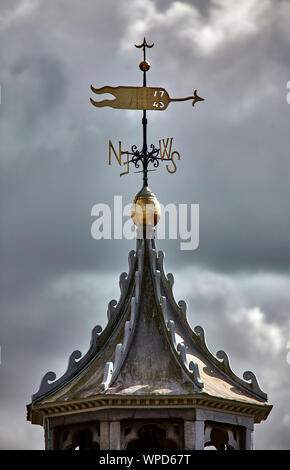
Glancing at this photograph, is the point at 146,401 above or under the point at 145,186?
under

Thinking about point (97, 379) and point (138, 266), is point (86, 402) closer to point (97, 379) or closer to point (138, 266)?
point (97, 379)

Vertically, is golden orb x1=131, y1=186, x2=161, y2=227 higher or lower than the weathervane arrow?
lower

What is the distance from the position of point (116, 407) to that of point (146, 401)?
96cm

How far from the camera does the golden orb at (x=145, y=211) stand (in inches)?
2472

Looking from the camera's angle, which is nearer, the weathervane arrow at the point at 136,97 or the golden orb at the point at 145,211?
the golden orb at the point at 145,211

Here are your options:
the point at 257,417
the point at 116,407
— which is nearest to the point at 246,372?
the point at 257,417

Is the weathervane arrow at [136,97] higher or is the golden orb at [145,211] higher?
the weathervane arrow at [136,97]

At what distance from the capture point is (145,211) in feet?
206

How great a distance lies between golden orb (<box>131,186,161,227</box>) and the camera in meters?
62.8

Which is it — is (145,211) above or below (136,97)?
below

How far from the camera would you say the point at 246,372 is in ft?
205

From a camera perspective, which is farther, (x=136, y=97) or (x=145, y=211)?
(x=136, y=97)

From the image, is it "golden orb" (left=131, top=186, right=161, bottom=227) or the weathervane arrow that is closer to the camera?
"golden orb" (left=131, top=186, right=161, bottom=227)
